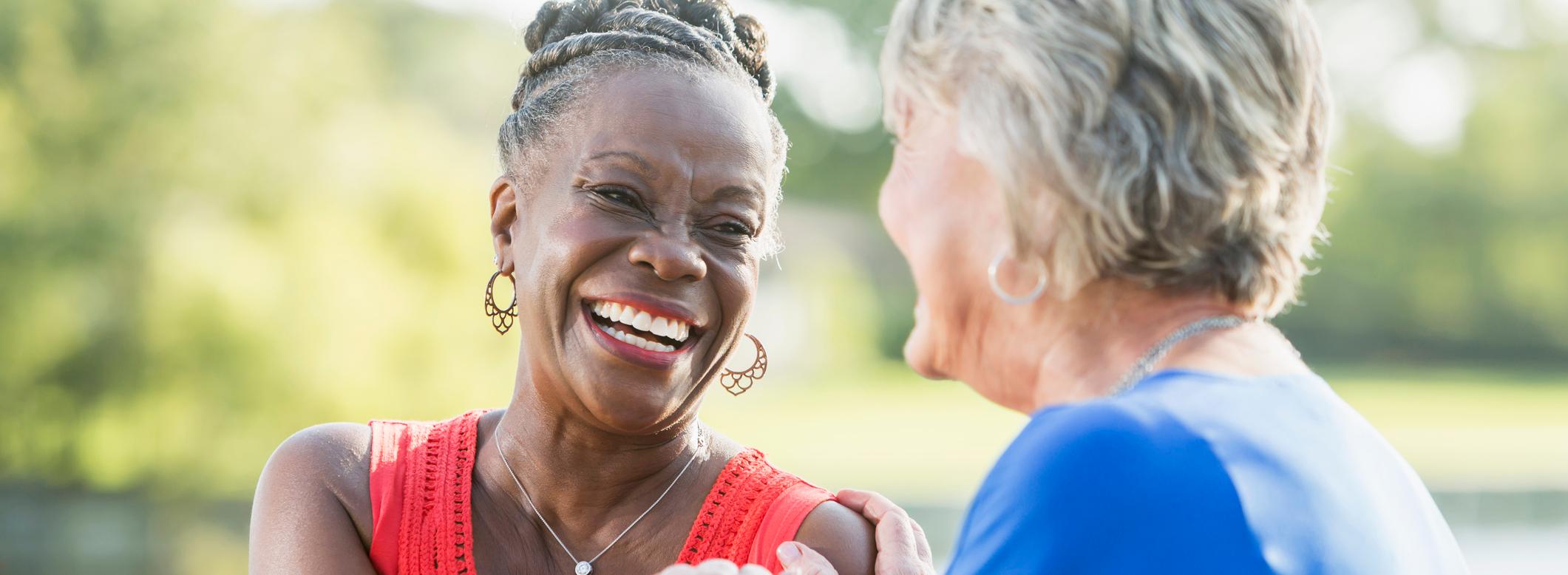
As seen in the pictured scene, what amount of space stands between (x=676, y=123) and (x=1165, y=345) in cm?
98

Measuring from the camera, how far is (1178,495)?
4.16 ft

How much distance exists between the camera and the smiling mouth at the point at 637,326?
212cm

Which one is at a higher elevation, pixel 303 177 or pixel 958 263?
pixel 958 263

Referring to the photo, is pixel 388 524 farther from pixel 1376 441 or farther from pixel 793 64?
pixel 793 64

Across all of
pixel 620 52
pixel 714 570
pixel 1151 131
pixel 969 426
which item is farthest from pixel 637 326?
pixel 969 426

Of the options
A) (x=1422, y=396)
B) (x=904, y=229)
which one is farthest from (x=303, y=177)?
(x=1422, y=396)

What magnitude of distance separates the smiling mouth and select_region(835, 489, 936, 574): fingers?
0.40 metres

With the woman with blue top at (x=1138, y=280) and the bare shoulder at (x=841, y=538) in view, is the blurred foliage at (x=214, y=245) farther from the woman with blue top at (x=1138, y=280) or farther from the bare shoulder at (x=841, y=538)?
the woman with blue top at (x=1138, y=280)

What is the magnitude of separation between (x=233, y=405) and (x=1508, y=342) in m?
30.2

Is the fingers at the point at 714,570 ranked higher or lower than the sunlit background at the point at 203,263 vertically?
higher

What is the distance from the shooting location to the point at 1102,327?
1.50 meters

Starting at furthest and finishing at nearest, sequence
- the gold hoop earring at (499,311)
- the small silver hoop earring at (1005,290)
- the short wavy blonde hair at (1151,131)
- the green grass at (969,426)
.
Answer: the green grass at (969,426) → the gold hoop earring at (499,311) → the small silver hoop earring at (1005,290) → the short wavy blonde hair at (1151,131)

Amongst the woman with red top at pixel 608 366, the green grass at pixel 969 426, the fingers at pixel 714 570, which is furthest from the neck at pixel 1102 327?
the green grass at pixel 969 426

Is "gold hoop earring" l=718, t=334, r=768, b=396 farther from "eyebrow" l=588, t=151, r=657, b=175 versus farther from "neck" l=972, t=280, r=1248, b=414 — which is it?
"neck" l=972, t=280, r=1248, b=414
